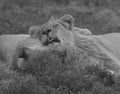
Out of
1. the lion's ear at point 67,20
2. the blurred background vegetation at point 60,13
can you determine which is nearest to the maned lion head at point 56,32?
the lion's ear at point 67,20

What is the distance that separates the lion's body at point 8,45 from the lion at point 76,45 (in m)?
1.23

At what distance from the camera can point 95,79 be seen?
654 centimetres

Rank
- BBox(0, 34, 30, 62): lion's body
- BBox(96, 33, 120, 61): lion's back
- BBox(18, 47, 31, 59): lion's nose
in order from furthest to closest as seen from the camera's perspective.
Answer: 1. BBox(0, 34, 30, 62): lion's body
2. BBox(96, 33, 120, 61): lion's back
3. BBox(18, 47, 31, 59): lion's nose

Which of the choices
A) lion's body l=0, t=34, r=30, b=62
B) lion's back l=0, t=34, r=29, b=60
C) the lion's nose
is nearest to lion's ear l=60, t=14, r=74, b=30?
the lion's nose

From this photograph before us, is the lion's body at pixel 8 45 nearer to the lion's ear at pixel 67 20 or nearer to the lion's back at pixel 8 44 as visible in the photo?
the lion's back at pixel 8 44

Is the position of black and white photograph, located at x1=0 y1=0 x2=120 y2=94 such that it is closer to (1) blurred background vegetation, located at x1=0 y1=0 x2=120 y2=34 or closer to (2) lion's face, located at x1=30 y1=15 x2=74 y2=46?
(2) lion's face, located at x1=30 y1=15 x2=74 y2=46

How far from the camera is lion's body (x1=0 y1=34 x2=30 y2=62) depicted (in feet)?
27.7

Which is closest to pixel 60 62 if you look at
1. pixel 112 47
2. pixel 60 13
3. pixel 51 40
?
pixel 51 40

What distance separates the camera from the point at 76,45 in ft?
23.9

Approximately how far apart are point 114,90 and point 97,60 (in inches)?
42.3

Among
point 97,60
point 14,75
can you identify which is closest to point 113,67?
point 97,60

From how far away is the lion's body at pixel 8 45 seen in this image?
27.7 ft

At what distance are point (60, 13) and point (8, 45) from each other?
507 cm

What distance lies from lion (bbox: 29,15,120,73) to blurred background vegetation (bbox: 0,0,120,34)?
3.33 metres
